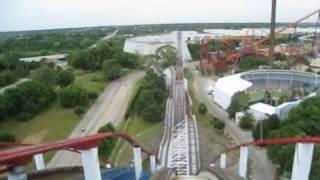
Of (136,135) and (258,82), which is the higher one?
(258,82)

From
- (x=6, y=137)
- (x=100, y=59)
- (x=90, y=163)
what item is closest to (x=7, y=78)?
(x=100, y=59)

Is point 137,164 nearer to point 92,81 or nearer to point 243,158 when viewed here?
point 243,158

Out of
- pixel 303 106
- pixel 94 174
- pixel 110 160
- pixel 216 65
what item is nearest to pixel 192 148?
pixel 110 160

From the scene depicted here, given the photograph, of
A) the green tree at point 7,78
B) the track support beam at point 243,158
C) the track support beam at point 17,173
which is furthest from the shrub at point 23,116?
the track support beam at point 17,173

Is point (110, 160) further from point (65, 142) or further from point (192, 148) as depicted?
point (65, 142)

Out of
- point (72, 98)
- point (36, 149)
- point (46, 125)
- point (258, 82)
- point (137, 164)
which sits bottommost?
A: point (46, 125)

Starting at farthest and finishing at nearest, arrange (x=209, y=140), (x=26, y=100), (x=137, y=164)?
(x=26, y=100), (x=209, y=140), (x=137, y=164)

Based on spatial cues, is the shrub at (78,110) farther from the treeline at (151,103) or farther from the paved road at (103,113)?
the treeline at (151,103)
